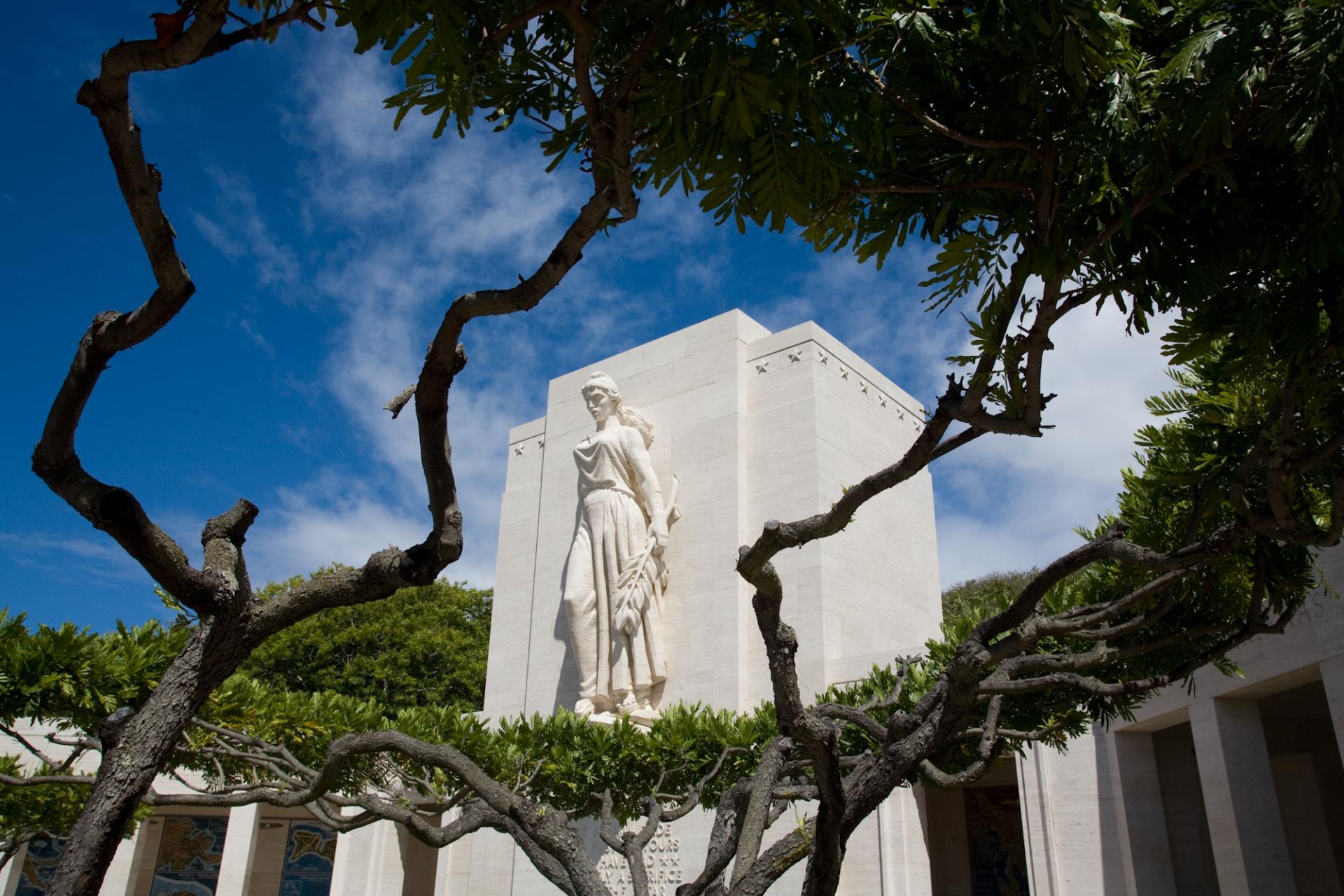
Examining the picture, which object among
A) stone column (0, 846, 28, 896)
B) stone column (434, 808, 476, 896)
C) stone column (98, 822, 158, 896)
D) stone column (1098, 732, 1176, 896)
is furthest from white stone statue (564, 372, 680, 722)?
stone column (0, 846, 28, 896)

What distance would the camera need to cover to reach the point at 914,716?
521 centimetres

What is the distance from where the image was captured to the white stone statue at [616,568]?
46.3 ft

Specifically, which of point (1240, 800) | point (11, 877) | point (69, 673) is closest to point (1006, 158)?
point (69, 673)

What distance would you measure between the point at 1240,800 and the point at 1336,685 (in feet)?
6.59

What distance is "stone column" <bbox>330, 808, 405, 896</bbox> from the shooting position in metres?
17.2

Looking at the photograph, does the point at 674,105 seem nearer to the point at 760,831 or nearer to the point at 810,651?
the point at 760,831

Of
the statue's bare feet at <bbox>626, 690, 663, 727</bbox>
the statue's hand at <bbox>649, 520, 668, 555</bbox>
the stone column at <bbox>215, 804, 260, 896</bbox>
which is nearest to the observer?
the statue's bare feet at <bbox>626, 690, 663, 727</bbox>

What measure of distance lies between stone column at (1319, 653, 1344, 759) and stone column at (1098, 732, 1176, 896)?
331 centimetres

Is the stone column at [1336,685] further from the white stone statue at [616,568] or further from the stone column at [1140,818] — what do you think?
the white stone statue at [616,568]

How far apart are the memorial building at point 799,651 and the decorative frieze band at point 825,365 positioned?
0.04 m

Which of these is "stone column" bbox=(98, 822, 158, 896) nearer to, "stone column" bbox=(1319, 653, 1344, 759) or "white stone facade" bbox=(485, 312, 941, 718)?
"white stone facade" bbox=(485, 312, 941, 718)

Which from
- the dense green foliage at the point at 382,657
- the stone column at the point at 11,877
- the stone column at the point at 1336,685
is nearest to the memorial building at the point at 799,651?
the stone column at the point at 1336,685

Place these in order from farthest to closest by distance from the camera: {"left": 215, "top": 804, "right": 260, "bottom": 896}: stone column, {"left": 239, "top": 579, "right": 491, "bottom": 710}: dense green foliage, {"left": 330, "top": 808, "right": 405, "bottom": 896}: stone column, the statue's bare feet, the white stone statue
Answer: {"left": 239, "top": 579, "right": 491, "bottom": 710}: dense green foliage < {"left": 215, "top": 804, "right": 260, "bottom": 896}: stone column < {"left": 330, "top": 808, "right": 405, "bottom": 896}: stone column < the white stone statue < the statue's bare feet

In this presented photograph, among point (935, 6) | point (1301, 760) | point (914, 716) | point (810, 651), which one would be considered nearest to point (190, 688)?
point (914, 716)
